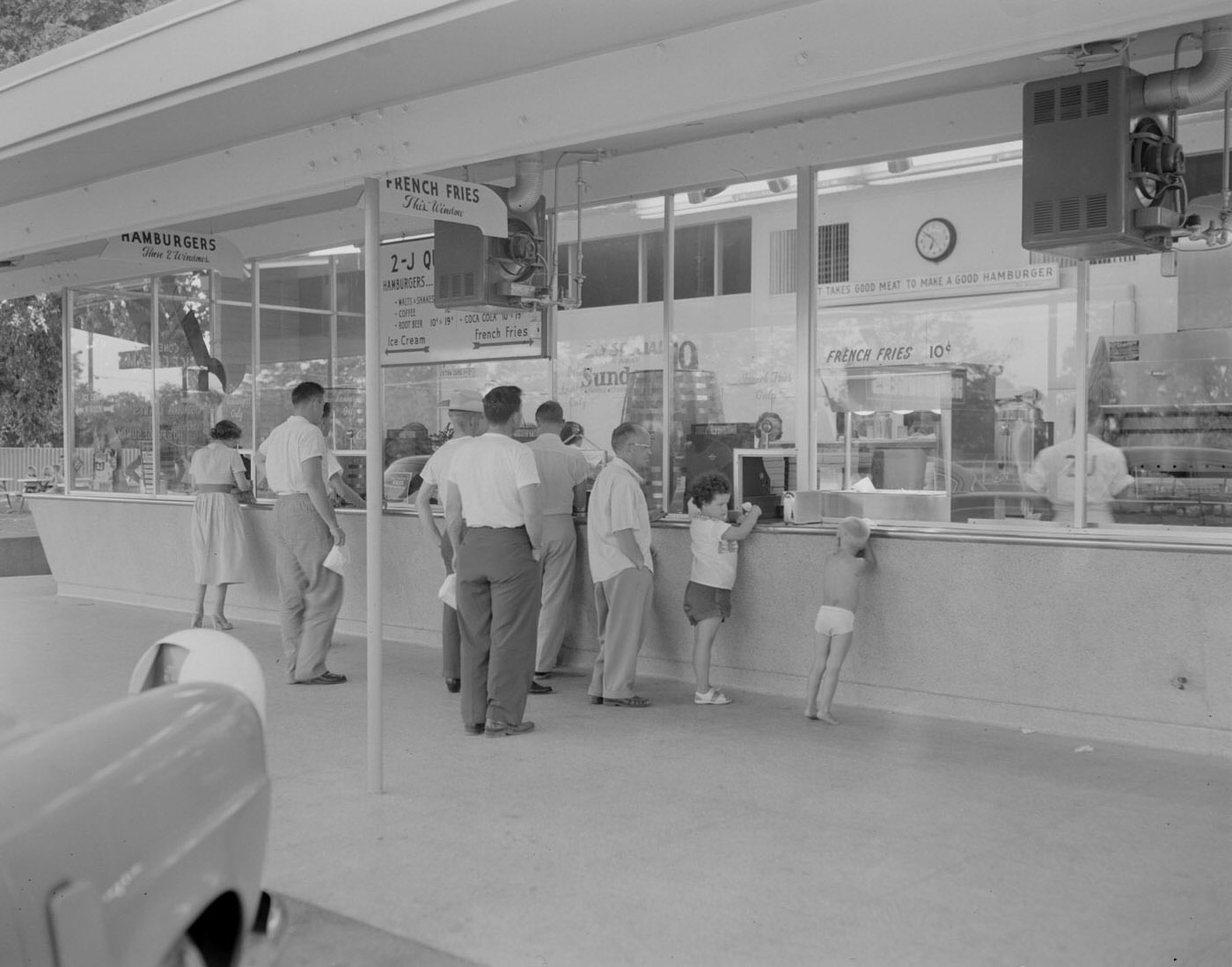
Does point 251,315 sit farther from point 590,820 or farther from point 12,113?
point 590,820

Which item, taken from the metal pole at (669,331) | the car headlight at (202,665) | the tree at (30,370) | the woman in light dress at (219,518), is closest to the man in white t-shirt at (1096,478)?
the metal pole at (669,331)

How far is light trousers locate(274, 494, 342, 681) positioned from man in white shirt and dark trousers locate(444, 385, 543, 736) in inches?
74.9

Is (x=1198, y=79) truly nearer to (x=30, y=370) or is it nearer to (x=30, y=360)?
(x=30, y=360)

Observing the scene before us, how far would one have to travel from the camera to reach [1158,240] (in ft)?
21.1

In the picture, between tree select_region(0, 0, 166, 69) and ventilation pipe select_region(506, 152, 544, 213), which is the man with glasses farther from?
tree select_region(0, 0, 166, 69)

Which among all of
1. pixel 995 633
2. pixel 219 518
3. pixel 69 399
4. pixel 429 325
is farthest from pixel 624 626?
pixel 69 399

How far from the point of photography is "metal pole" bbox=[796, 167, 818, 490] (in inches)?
337

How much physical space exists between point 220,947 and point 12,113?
5843 millimetres

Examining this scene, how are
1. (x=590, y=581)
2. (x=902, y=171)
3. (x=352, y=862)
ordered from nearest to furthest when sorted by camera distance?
(x=352, y=862), (x=902, y=171), (x=590, y=581)

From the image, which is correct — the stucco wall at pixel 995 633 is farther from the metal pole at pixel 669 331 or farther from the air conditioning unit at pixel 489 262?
the air conditioning unit at pixel 489 262

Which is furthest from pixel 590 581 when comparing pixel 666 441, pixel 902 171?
pixel 902 171

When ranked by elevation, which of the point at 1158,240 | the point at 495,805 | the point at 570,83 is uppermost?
the point at 570,83

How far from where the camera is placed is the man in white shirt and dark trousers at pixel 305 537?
854cm

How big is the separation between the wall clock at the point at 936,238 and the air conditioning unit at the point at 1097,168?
173cm
